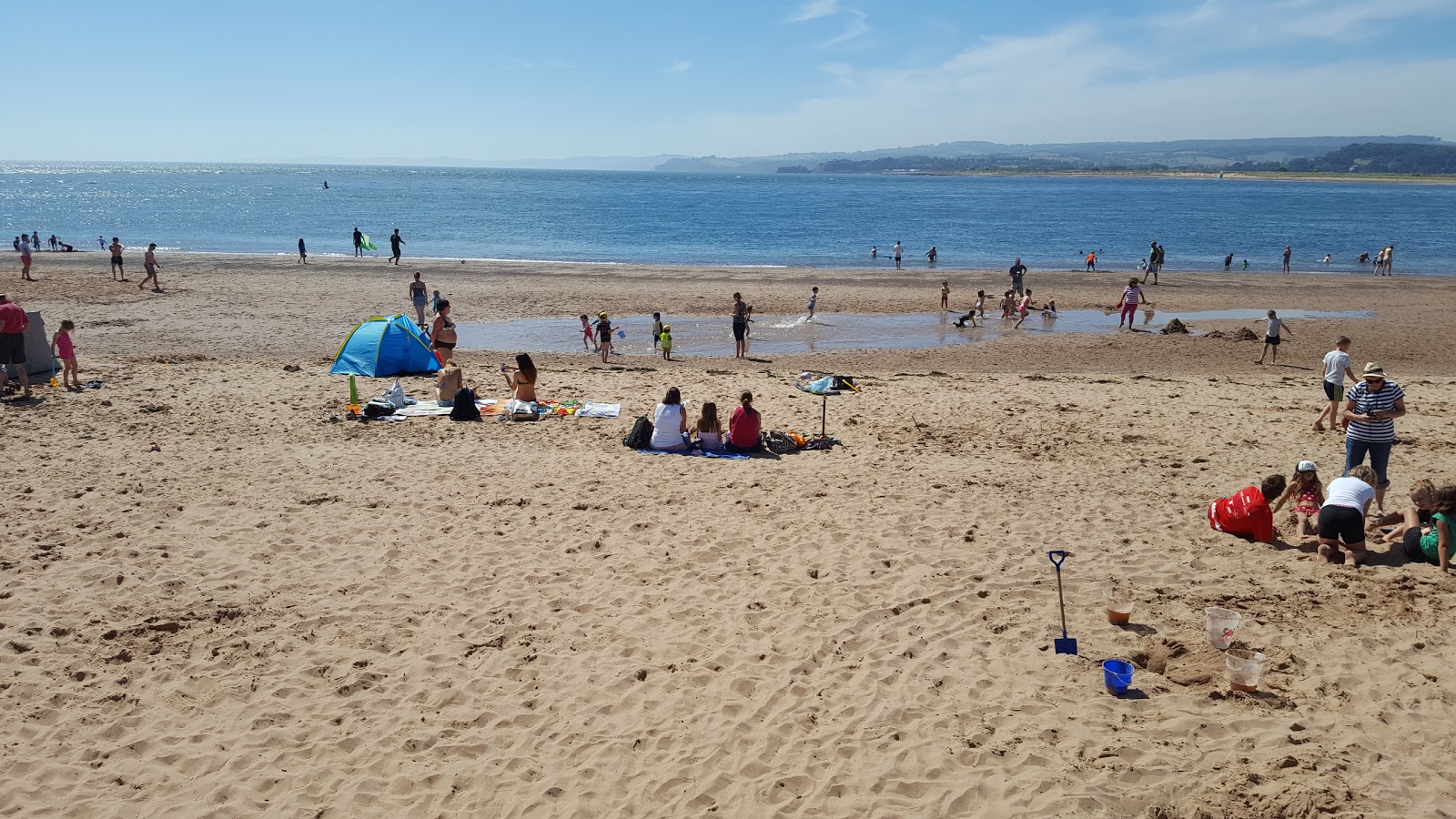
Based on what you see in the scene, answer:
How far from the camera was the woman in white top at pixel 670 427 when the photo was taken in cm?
1122

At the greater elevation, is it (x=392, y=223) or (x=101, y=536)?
(x=392, y=223)

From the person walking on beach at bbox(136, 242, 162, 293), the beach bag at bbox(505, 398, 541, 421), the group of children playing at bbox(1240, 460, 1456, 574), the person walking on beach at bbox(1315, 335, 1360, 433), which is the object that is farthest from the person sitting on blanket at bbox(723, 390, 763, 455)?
the person walking on beach at bbox(136, 242, 162, 293)

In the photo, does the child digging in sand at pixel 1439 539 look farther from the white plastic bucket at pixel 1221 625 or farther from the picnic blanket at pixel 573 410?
→ the picnic blanket at pixel 573 410

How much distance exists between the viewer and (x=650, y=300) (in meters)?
27.9

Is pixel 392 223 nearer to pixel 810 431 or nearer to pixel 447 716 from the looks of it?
pixel 810 431

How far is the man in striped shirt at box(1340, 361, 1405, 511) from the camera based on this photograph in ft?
28.5

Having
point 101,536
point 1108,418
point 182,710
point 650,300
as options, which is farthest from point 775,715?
point 650,300

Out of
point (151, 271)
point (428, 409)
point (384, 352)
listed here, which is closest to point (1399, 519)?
point (428, 409)

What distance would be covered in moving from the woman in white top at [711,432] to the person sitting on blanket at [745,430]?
162 millimetres

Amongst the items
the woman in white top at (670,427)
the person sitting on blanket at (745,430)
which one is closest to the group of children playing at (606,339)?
→ the woman in white top at (670,427)

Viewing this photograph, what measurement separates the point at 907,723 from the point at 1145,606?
270 centimetres

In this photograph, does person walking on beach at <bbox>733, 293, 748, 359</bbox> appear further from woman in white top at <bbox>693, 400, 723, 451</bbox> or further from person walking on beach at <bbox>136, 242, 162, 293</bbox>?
person walking on beach at <bbox>136, 242, 162, 293</bbox>

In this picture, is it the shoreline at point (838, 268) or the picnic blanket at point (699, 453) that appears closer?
the picnic blanket at point (699, 453)

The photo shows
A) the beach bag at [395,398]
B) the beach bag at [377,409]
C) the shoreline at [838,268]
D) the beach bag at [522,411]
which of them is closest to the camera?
the beach bag at [377,409]
